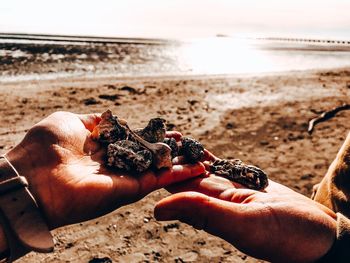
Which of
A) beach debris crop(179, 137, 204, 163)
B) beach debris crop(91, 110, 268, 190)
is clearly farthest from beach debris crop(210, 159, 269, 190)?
beach debris crop(179, 137, 204, 163)

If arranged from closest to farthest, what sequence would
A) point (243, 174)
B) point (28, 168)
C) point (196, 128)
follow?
point (28, 168)
point (243, 174)
point (196, 128)

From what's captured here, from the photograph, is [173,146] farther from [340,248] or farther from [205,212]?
[340,248]

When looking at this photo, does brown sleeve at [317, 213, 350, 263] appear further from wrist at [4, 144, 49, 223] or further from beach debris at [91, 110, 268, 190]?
wrist at [4, 144, 49, 223]

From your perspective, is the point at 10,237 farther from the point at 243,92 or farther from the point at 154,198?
the point at 243,92

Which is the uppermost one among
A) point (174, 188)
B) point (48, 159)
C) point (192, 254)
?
point (48, 159)

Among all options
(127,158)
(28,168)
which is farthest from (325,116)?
(28,168)

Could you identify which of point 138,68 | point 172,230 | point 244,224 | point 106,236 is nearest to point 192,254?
point 172,230

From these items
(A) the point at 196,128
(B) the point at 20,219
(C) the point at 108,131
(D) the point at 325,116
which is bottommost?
(A) the point at 196,128

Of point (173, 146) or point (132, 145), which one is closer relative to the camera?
point (132, 145)
